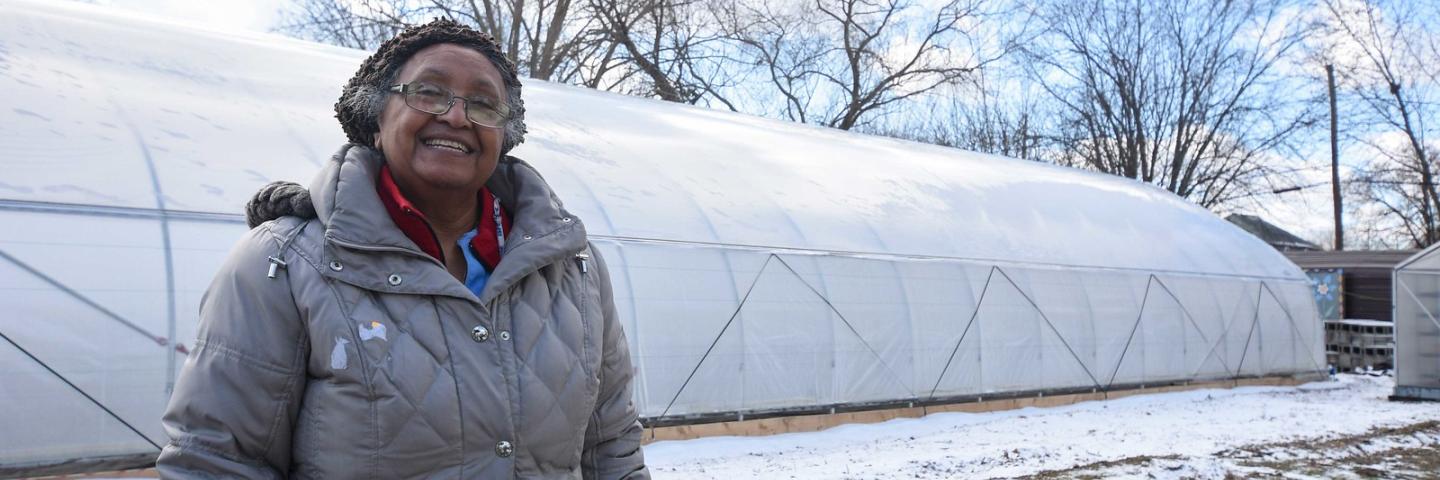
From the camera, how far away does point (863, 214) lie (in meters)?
11.4

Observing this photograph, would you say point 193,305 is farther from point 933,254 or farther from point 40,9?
point 933,254

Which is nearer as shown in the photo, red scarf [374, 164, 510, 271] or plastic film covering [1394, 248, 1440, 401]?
red scarf [374, 164, 510, 271]

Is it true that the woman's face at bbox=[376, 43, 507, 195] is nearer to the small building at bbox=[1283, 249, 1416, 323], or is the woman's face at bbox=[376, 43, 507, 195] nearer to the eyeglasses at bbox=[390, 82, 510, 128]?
the eyeglasses at bbox=[390, 82, 510, 128]

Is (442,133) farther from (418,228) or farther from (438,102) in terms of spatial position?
(418,228)

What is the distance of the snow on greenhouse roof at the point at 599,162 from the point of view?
682cm

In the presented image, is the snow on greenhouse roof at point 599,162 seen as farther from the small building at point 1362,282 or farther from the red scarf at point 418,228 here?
the small building at point 1362,282

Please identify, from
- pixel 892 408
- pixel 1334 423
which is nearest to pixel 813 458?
pixel 892 408

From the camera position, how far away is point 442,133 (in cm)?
207

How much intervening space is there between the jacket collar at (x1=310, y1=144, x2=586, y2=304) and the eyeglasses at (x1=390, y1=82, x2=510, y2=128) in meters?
0.14

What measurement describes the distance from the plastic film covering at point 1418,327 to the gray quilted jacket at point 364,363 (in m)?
15.2

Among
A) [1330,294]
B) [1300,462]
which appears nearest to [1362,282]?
[1330,294]

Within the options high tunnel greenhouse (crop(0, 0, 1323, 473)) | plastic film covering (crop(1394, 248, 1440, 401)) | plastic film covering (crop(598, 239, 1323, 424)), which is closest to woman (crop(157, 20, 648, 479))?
high tunnel greenhouse (crop(0, 0, 1323, 473))

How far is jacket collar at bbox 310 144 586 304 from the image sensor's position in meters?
1.86

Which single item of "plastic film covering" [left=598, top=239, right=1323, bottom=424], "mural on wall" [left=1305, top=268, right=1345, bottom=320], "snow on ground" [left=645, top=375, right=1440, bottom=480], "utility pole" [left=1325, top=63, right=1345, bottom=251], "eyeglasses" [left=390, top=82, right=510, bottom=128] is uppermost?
"utility pole" [left=1325, top=63, right=1345, bottom=251]
